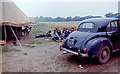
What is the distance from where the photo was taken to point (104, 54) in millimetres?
7695

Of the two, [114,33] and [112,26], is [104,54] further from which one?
[112,26]

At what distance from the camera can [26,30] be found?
736 inches

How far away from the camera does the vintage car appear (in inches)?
289

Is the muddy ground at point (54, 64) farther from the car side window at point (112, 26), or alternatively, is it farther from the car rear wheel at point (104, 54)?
the car side window at point (112, 26)

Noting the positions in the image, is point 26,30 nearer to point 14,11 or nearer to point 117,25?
point 14,11

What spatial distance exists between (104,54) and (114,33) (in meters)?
1.08

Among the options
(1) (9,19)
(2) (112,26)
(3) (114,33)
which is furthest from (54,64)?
(1) (9,19)

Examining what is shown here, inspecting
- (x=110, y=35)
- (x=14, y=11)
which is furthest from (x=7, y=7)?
(x=110, y=35)

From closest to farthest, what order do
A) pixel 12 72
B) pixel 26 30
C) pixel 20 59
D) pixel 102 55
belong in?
pixel 12 72, pixel 102 55, pixel 20 59, pixel 26 30

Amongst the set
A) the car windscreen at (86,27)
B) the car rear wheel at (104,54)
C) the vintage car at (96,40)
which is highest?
the car windscreen at (86,27)

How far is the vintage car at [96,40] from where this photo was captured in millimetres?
7332

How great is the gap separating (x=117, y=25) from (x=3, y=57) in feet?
17.4

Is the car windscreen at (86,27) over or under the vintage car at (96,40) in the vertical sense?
over

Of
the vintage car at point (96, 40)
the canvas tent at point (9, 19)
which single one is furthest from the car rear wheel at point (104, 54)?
the canvas tent at point (9, 19)
